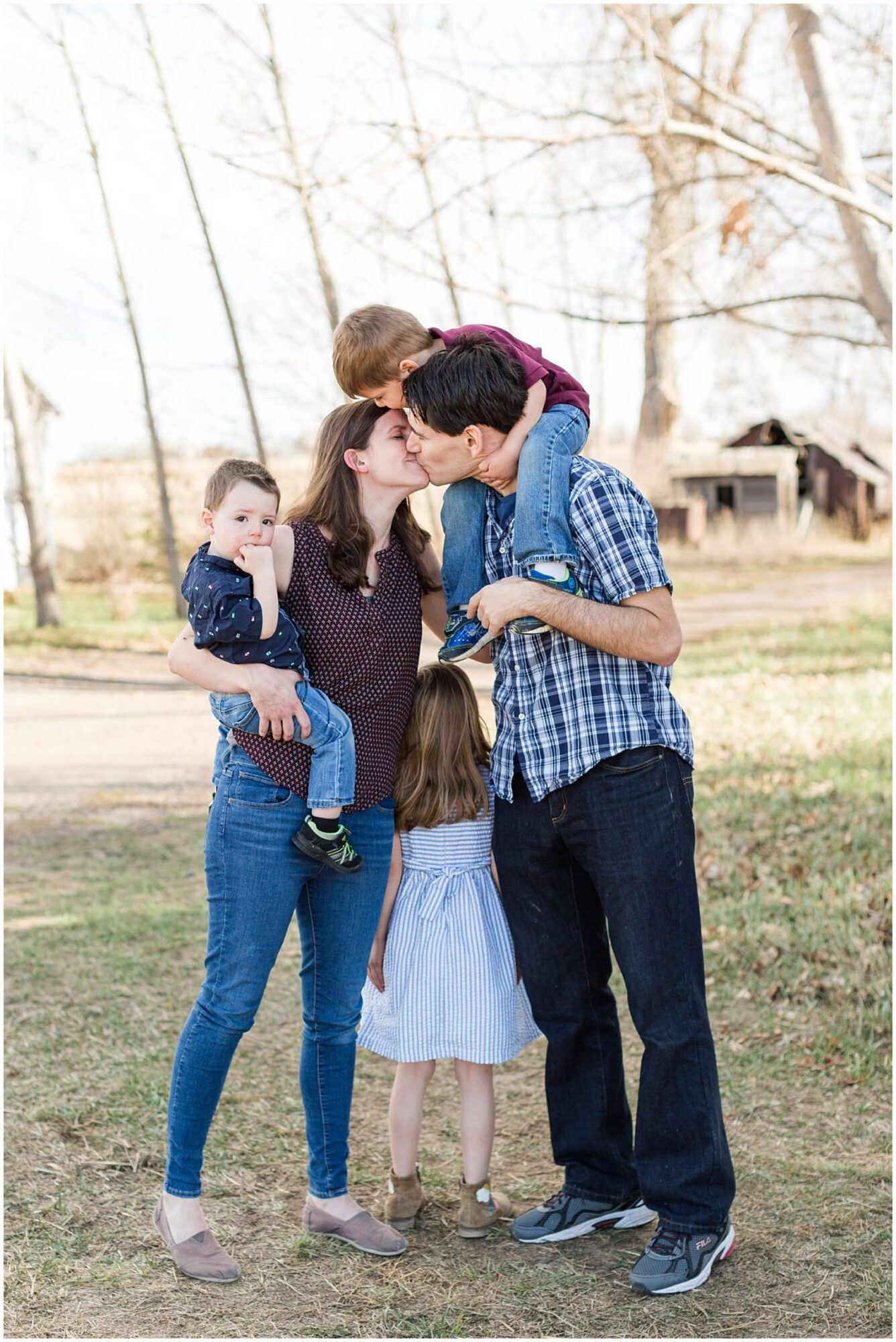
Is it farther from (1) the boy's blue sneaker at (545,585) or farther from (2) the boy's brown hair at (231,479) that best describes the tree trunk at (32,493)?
(1) the boy's blue sneaker at (545,585)

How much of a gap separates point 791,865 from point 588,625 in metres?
3.42

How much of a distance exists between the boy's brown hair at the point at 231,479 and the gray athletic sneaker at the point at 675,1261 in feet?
6.08

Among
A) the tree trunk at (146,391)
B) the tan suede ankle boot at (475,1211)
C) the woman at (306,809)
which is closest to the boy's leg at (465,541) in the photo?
the woman at (306,809)

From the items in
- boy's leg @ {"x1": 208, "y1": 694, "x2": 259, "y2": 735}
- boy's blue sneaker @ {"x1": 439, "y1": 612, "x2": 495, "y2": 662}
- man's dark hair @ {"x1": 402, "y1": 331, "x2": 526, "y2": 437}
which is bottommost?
boy's leg @ {"x1": 208, "y1": 694, "x2": 259, "y2": 735}

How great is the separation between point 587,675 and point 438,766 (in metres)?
0.51

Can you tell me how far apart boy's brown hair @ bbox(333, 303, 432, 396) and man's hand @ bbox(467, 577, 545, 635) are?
0.54 metres

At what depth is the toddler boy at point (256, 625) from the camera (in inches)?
99.3

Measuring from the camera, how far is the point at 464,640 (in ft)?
8.70

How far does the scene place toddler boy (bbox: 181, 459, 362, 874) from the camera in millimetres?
2521

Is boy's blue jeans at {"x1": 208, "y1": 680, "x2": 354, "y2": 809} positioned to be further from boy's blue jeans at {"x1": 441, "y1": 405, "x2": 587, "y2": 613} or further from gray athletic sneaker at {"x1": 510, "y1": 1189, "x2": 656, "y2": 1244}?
gray athletic sneaker at {"x1": 510, "y1": 1189, "x2": 656, "y2": 1244}

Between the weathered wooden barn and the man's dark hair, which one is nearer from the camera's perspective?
the man's dark hair

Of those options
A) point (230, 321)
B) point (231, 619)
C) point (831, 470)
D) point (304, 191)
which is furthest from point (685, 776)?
point (831, 470)

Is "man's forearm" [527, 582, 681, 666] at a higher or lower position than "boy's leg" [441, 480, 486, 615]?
lower

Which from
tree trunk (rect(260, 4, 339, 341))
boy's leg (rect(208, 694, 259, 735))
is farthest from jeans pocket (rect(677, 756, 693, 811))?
tree trunk (rect(260, 4, 339, 341))
